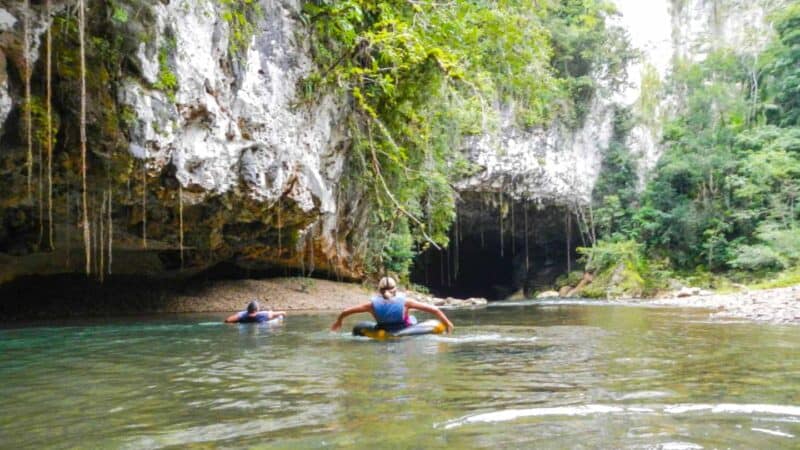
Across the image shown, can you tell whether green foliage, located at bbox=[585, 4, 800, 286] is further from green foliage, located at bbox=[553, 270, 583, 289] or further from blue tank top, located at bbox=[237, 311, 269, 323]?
blue tank top, located at bbox=[237, 311, 269, 323]

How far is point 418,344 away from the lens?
24.0 ft

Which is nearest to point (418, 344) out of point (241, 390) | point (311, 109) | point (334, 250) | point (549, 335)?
point (549, 335)

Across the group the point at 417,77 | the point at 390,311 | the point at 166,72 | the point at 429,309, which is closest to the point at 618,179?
the point at 417,77

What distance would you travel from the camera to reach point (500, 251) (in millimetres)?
32625

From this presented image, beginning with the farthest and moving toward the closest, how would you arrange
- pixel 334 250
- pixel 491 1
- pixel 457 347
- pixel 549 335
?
pixel 334 250
pixel 491 1
pixel 549 335
pixel 457 347

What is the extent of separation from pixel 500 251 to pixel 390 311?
82.0ft

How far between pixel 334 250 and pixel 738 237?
56.4 ft

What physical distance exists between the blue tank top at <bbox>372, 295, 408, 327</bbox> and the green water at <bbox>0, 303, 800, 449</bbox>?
2.02ft

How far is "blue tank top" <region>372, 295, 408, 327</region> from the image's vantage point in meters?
8.23

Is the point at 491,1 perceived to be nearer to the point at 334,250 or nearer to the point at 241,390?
the point at 334,250

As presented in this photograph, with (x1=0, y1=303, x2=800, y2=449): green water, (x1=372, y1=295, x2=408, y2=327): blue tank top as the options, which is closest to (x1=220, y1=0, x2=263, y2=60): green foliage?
(x1=372, y1=295, x2=408, y2=327): blue tank top

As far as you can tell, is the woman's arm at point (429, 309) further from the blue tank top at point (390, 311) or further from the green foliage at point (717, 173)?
the green foliage at point (717, 173)

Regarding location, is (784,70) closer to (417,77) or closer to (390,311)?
(417,77)

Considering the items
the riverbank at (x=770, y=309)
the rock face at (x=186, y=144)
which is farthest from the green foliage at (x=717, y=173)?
the rock face at (x=186, y=144)
